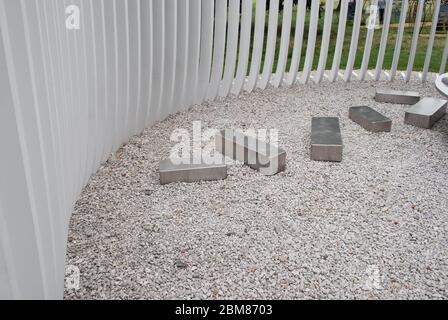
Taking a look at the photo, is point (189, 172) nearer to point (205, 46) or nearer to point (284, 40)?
point (205, 46)

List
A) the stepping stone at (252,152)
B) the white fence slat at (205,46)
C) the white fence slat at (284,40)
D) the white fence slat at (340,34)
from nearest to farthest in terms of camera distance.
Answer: the stepping stone at (252,152) → the white fence slat at (205,46) → the white fence slat at (284,40) → the white fence slat at (340,34)

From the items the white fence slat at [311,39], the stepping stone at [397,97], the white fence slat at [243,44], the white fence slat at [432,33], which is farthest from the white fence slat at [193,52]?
the white fence slat at [432,33]

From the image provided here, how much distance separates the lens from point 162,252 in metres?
3.34

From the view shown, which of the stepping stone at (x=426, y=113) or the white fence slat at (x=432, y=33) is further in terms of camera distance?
the white fence slat at (x=432, y=33)

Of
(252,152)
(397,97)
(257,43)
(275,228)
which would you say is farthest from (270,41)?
(275,228)

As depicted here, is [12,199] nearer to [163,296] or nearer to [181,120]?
[163,296]

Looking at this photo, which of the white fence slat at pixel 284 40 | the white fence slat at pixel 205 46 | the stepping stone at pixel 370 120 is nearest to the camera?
the stepping stone at pixel 370 120

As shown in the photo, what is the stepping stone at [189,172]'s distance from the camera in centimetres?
433

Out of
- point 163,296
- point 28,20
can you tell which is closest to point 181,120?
point 163,296

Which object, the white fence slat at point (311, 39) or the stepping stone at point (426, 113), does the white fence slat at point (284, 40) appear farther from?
Answer: the stepping stone at point (426, 113)

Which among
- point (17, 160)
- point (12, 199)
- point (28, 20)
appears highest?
point (28, 20)

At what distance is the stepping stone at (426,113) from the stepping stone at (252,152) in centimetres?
231

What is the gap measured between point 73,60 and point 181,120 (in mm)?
2649
